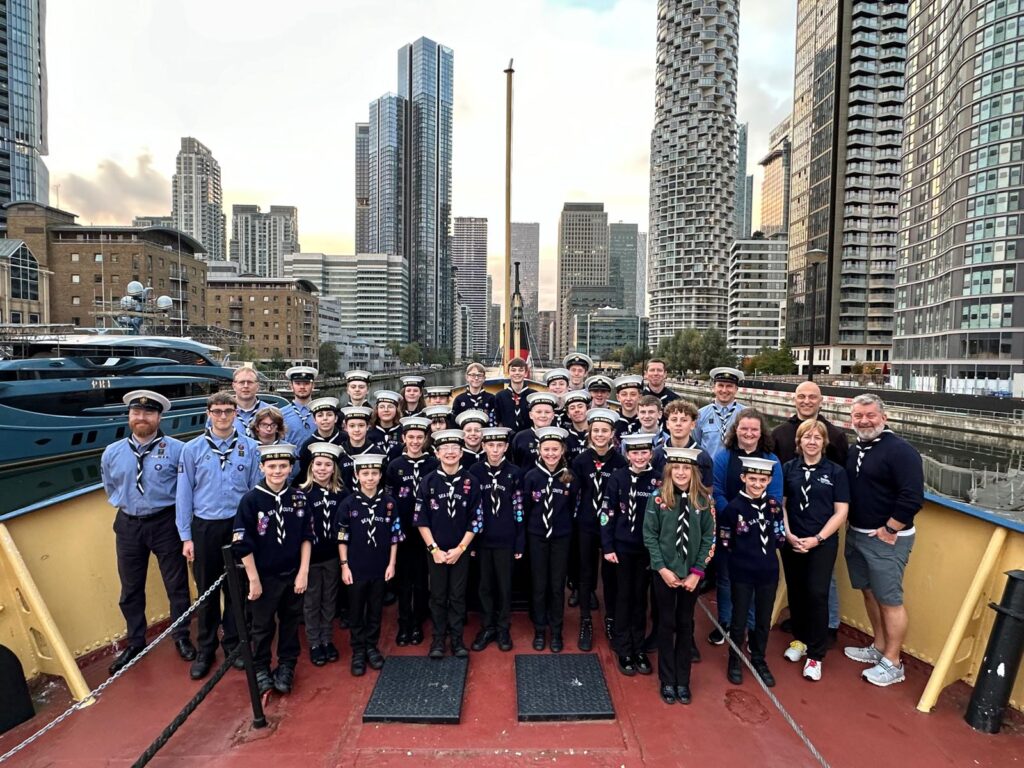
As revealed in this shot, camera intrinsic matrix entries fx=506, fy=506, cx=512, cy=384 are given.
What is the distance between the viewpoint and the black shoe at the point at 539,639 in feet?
13.0

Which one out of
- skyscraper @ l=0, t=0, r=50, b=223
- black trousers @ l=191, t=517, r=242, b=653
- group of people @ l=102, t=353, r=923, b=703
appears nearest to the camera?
group of people @ l=102, t=353, r=923, b=703

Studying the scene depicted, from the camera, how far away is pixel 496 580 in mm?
4094

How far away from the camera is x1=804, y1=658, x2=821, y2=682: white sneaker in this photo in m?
3.58

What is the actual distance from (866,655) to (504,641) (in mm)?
2753

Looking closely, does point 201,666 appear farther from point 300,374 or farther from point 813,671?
point 813,671

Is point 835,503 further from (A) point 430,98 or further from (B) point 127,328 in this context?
(A) point 430,98

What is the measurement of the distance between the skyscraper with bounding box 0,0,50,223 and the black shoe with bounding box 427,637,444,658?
359ft

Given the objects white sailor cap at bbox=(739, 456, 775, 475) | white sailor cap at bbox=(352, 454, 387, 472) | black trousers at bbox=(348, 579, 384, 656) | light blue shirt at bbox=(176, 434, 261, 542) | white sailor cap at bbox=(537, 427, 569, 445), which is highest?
white sailor cap at bbox=(537, 427, 569, 445)

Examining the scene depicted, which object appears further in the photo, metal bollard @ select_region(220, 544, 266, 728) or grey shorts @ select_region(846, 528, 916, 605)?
grey shorts @ select_region(846, 528, 916, 605)

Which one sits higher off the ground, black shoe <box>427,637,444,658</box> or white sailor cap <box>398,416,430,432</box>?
white sailor cap <box>398,416,430,432</box>

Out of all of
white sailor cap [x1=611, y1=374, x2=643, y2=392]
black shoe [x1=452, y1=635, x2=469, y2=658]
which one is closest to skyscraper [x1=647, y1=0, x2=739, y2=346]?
white sailor cap [x1=611, y1=374, x2=643, y2=392]

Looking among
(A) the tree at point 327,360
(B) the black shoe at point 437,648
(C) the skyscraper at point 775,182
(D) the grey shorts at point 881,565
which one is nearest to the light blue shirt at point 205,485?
(B) the black shoe at point 437,648

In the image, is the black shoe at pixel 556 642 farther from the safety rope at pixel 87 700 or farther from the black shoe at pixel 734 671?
the safety rope at pixel 87 700

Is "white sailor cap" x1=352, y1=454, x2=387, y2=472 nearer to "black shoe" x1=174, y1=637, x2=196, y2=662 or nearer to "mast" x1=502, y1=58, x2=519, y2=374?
"black shoe" x1=174, y1=637, x2=196, y2=662
